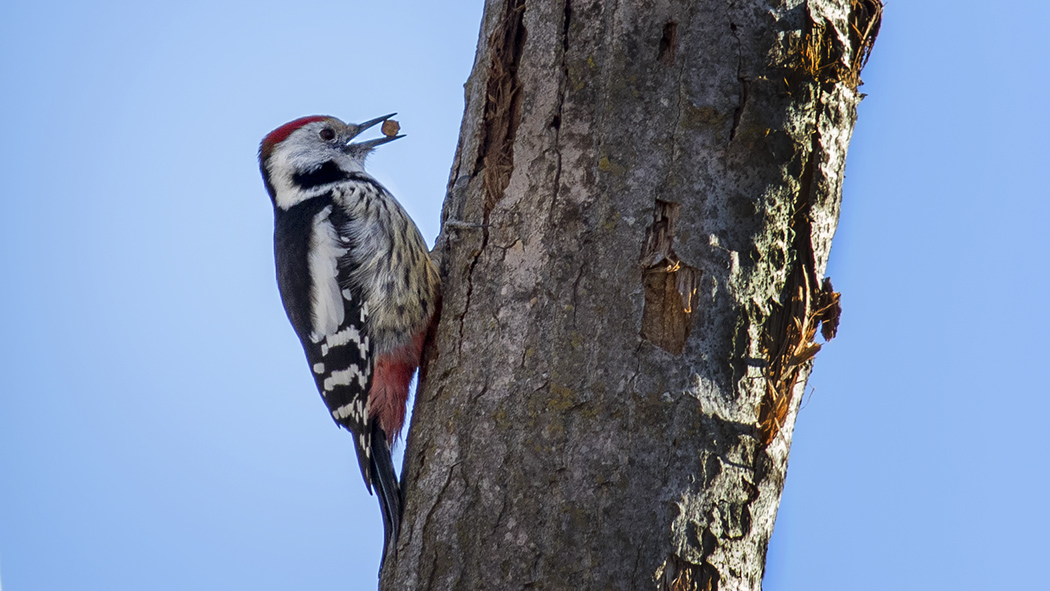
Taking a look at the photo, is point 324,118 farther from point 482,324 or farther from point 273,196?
point 482,324

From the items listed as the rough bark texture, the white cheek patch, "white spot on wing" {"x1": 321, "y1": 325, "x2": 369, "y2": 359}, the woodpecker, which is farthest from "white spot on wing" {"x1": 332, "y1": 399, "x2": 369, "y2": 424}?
the rough bark texture

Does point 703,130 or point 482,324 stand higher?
point 703,130

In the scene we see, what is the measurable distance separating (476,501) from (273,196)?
225cm

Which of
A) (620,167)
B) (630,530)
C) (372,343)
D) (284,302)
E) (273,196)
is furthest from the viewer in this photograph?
(273,196)

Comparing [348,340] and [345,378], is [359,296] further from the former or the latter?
[345,378]

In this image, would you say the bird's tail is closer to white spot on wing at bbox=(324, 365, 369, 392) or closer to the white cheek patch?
white spot on wing at bbox=(324, 365, 369, 392)

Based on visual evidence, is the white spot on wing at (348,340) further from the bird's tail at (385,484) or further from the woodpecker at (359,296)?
the bird's tail at (385,484)

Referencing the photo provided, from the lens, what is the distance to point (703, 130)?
2.10 m

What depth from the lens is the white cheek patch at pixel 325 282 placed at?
3.20m

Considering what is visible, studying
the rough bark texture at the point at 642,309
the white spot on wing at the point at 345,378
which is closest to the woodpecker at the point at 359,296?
the white spot on wing at the point at 345,378

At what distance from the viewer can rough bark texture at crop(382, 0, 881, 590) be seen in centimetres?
189

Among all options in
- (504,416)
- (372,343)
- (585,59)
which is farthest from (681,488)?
(372,343)

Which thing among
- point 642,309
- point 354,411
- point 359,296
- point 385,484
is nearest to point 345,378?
point 354,411

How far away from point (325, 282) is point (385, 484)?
843mm
